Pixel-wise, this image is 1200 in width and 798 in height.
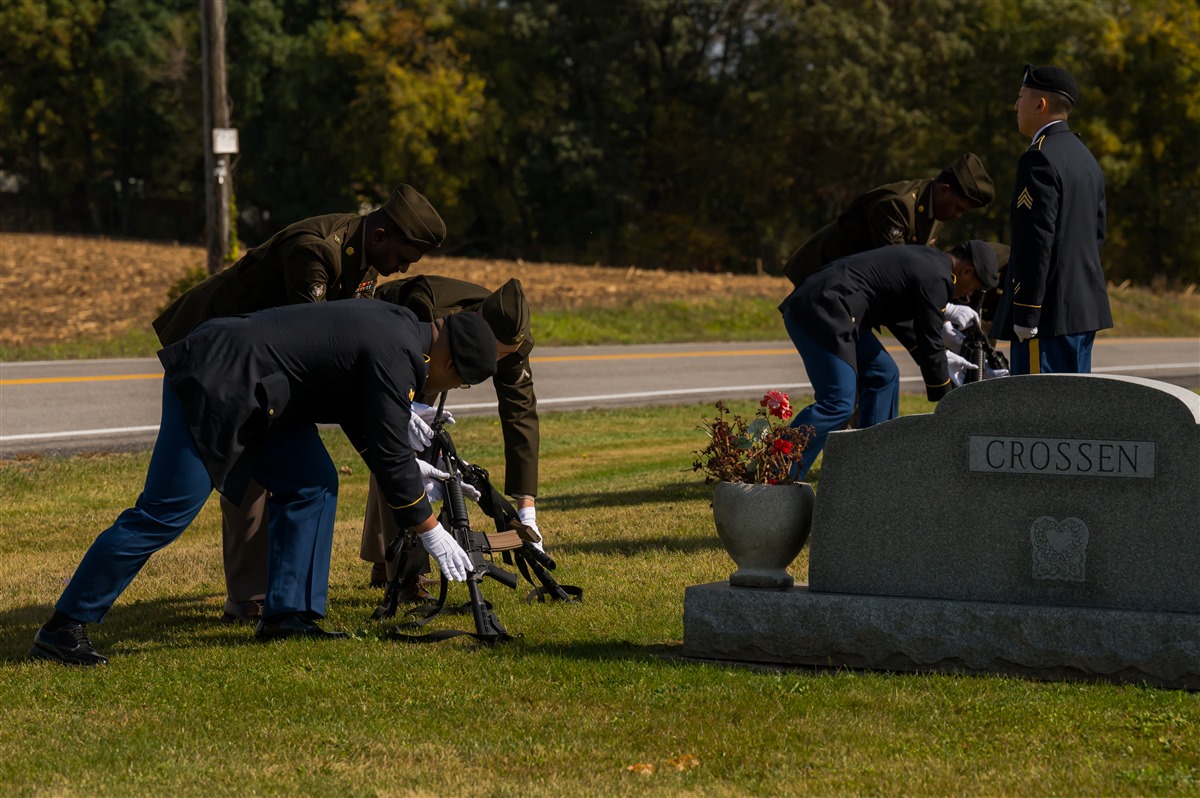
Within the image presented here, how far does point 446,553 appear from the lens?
6070 millimetres

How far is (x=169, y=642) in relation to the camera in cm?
664

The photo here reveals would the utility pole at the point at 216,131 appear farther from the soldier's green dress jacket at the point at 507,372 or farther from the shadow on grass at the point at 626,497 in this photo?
the soldier's green dress jacket at the point at 507,372

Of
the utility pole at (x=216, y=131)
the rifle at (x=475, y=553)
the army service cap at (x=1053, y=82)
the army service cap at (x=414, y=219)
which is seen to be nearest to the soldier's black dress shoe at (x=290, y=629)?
the rifle at (x=475, y=553)

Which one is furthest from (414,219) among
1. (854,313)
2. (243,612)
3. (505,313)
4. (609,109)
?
(609,109)

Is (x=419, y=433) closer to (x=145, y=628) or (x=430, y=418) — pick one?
(x=430, y=418)

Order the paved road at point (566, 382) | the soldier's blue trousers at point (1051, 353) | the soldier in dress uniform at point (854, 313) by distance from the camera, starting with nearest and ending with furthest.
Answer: the soldier's blue trousers at point (1051, 353) → the soldier in dress uniform at point (854, 313) → the paved road at point (566, 382)

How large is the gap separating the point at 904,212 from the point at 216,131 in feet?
45.1

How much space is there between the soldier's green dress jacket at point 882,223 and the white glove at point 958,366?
1415 millimetres

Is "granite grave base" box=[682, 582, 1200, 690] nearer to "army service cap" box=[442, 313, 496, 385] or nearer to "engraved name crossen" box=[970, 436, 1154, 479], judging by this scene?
"engraved name crossen" box=[970, 436, 1154, 479]

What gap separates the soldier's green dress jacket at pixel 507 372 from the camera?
23.2 feet

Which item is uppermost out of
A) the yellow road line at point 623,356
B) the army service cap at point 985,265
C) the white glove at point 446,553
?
the army service cap at point 985,265

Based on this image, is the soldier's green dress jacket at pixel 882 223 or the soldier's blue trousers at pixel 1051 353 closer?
the soldier's blue trousers at pixel 1051 353

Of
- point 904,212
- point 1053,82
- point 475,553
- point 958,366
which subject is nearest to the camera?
point 475,553

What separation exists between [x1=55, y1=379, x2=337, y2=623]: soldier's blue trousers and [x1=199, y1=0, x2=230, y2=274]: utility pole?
1419 cm
